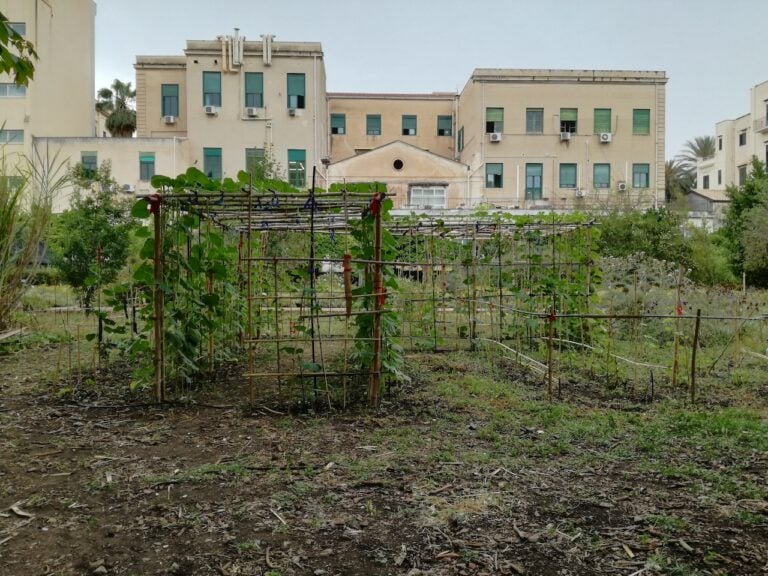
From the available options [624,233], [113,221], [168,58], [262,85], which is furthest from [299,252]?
[168,58]

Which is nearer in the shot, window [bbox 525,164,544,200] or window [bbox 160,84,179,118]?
window [bbox 160,84,179,118]

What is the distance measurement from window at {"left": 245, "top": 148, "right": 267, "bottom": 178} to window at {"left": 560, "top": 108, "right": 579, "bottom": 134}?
50.6 ft

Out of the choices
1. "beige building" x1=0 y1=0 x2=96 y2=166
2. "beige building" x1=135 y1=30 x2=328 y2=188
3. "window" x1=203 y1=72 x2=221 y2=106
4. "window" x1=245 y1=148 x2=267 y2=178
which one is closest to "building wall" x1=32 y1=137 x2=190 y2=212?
"beige building" x1=0 y1=0 x2=96 y2=166

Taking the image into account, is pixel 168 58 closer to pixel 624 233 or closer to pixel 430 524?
pixel 624 233

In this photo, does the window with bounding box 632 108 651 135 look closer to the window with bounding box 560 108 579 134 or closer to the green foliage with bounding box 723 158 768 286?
the window with bounding box 560 108 579 134

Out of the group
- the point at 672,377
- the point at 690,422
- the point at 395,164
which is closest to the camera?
the point at 690,422

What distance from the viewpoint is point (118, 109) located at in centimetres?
4019

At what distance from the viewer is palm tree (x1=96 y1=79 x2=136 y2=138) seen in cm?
3925

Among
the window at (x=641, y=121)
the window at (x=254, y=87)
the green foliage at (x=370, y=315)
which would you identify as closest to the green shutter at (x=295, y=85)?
the window at (x=254, y=87)

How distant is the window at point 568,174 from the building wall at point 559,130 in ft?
0.75

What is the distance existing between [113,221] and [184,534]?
13.9 meters

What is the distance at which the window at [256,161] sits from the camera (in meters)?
22.5

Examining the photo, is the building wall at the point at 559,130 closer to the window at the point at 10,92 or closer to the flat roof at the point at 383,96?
the flat roof at the point at 383,96

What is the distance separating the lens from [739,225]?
22.0 metres
